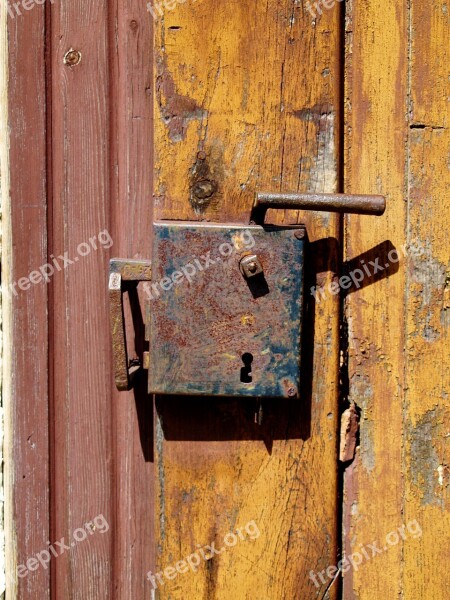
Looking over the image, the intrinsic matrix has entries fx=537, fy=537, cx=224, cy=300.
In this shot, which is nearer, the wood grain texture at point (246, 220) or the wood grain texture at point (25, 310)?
the wood grain texture at point (246, 220)

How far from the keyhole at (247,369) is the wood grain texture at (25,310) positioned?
1.08ft

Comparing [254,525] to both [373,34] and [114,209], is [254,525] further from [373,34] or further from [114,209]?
[373,34]

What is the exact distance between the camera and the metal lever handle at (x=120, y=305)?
0.65 meters

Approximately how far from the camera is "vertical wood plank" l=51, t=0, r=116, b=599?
79 cm

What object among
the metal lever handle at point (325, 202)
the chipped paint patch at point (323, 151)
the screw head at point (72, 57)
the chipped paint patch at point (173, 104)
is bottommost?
the metal lever handle at point (325, 202)

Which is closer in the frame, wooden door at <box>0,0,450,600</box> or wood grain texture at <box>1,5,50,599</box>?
wooden door at <box>0,0,450,600</box>

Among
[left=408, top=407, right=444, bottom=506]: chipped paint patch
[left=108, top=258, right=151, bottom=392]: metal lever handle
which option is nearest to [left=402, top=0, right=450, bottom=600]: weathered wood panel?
[left=408, top=407, right=444, bottom=506]: chipped paint patch

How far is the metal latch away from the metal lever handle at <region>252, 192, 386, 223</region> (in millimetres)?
24

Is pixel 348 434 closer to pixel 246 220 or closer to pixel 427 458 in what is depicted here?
pixel 427 458

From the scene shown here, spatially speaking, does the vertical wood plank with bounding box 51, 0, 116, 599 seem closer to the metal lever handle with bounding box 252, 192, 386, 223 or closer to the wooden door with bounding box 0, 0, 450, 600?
the wooden door with bounding box 0, 0, 450, 600

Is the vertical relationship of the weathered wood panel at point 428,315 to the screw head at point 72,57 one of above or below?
below

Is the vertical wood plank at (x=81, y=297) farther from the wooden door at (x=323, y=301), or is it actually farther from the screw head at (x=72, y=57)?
the wooden door at (x=323, y=301)

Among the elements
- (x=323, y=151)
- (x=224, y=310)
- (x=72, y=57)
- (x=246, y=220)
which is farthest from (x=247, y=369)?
(x=72, y=57)

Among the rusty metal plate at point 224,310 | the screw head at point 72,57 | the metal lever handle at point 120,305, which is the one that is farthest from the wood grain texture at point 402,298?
the screw head at point 72,57
